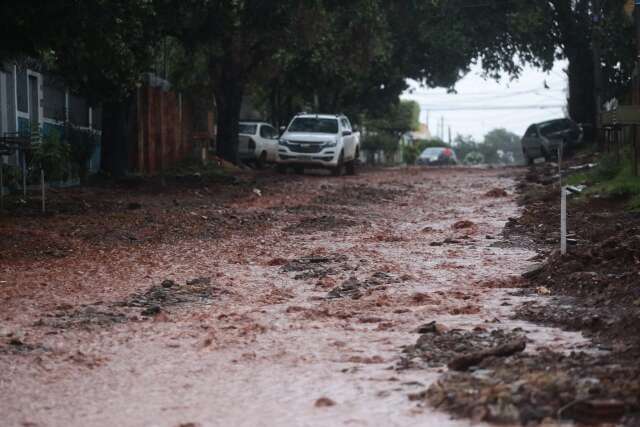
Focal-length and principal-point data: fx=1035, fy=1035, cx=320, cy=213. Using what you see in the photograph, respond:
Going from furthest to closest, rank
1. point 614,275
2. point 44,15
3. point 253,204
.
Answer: point 253,204, point 44,15, point 614,275

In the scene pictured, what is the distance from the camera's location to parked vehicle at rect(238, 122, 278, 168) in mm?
35938

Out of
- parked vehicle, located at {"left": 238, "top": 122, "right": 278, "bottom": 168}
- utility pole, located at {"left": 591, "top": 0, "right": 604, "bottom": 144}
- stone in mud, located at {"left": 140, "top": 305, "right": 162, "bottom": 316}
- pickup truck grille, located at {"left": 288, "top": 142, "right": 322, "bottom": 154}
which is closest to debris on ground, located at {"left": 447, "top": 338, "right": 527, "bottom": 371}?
stone in mud, located at {"left": 140, "top": 305, "right": 162, "bottom": 316}

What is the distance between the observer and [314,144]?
96.3 feet

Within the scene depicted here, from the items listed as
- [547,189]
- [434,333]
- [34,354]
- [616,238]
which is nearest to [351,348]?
[434,333]

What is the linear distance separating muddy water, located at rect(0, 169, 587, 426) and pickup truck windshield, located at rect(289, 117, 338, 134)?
53.3 feet

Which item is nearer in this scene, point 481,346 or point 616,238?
point 481,346

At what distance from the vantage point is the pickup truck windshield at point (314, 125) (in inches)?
1188

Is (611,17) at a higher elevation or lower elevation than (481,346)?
higher

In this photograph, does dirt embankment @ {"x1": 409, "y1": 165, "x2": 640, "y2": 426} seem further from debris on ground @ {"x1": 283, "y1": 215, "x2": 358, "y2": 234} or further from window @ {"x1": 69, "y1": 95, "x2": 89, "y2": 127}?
window @ {"x1": 69, "y1": 95, "x2": 89, "y2": 127}

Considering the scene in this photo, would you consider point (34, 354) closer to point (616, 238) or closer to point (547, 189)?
point (616, 238)

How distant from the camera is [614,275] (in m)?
8.72

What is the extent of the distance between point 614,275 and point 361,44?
2568cm

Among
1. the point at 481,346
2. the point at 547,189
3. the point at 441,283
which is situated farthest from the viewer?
the point at 547,189

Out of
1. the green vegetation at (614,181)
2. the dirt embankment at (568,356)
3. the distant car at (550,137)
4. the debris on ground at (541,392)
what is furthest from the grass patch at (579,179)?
the distant car at (550,137)
